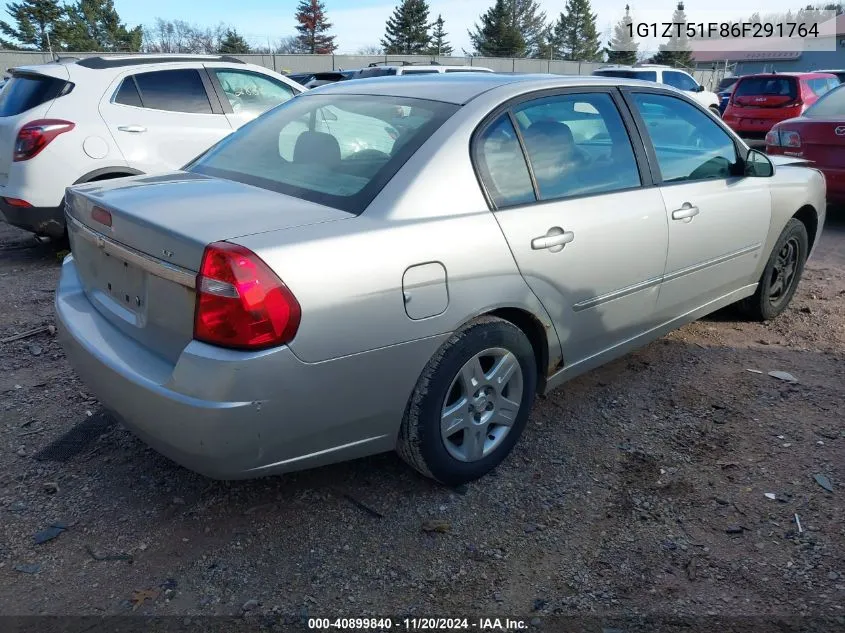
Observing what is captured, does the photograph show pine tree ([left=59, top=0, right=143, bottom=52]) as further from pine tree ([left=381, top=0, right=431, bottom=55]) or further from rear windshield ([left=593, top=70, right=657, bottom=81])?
rear windshield ([left=593, top=70, right=657, bottom=81])

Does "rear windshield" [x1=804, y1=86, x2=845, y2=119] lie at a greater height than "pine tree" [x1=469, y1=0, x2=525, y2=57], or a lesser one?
A: lesser

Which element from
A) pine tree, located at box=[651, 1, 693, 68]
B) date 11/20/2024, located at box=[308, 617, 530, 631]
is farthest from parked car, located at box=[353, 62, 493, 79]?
pine tree, located at box=[651, 1, 693, 68]

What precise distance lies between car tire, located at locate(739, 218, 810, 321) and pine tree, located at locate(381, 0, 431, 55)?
58826 millimetres

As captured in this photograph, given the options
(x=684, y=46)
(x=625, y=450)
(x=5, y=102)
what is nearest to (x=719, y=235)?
(x=625, y=450)

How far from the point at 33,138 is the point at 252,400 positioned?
479 centimetres

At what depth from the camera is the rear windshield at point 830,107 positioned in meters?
7.79

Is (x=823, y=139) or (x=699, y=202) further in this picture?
(x=823, y=139)

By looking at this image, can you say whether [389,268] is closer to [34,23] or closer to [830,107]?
[830,107]

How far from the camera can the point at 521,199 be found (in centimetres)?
296

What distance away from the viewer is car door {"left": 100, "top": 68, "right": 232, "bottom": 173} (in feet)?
20.5

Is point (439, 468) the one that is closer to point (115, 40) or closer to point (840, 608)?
point (840, 608)

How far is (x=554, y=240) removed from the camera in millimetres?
2996

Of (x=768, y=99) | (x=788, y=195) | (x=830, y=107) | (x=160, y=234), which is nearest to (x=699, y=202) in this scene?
(x=788, y=195)

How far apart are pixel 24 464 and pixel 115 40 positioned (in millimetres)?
52771
